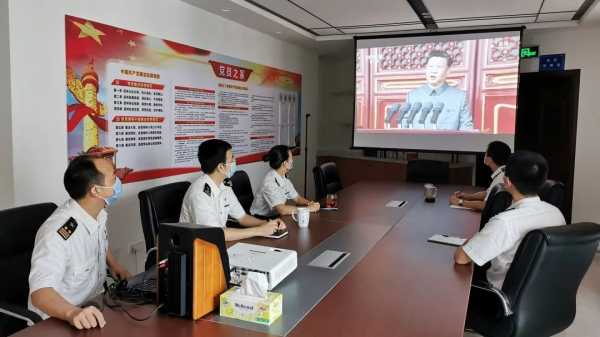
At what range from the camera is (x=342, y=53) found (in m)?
6.83

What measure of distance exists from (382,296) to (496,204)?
1.74 m

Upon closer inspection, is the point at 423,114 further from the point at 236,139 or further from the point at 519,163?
the point at 519,163

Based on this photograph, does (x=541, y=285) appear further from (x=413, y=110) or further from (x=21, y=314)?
(x=413, y=110)

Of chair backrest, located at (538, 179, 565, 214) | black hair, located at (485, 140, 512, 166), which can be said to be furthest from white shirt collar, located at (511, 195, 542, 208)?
black hair, located at (485, 140, 512, 166)

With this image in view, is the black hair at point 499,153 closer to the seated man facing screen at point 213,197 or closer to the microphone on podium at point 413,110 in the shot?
the microphone on podium at point 413,110

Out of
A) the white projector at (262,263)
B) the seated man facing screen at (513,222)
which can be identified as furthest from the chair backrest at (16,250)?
the seated man facing screen at (513,222)

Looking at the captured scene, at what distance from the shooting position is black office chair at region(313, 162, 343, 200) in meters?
4.28

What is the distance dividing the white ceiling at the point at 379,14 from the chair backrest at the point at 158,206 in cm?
198

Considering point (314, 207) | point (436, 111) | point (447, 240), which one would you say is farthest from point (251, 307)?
point (436, 111)

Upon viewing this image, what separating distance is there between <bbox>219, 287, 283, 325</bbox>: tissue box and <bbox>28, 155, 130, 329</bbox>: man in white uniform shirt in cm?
58

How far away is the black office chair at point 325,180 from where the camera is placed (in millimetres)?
4281

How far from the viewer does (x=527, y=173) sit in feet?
7.06

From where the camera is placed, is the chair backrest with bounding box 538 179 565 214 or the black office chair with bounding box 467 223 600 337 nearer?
the black office chair with bounding box 467 223 600 337

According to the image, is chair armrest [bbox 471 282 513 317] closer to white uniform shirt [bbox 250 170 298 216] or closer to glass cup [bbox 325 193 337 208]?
glass cup [bbox 325 193 337 208]
